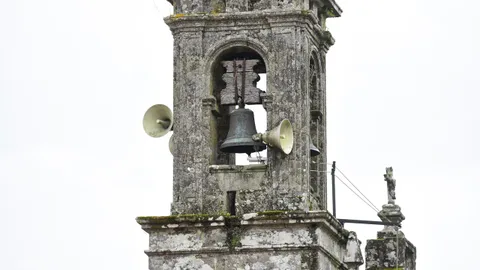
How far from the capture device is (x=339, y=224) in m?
47.4

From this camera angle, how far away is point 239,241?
46000mm

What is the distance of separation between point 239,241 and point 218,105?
299cm

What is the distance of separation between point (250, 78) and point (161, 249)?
12.7 ft

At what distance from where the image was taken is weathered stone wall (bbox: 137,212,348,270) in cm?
4581

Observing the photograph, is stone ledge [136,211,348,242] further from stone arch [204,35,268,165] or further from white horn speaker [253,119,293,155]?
stone arch [204,35,268,165]

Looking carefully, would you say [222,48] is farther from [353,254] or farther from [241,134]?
[353,254]

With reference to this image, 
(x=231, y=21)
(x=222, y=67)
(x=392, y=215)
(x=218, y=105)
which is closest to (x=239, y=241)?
(x=218, y=105)

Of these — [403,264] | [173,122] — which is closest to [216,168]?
[173,122]

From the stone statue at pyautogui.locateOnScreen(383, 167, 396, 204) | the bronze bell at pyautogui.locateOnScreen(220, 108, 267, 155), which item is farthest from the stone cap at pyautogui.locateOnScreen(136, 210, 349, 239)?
the stone statue at pyautogui.locateOnScreen(383, 167, 396, 204)

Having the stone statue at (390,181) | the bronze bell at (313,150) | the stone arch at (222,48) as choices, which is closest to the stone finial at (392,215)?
the stone statue at (390,181)

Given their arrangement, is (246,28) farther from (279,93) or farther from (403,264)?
(403,264)

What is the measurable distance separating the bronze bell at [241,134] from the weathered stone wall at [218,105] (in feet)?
1.08

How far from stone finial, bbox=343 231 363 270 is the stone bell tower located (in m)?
0.16

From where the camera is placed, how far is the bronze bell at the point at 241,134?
47.0 meters
